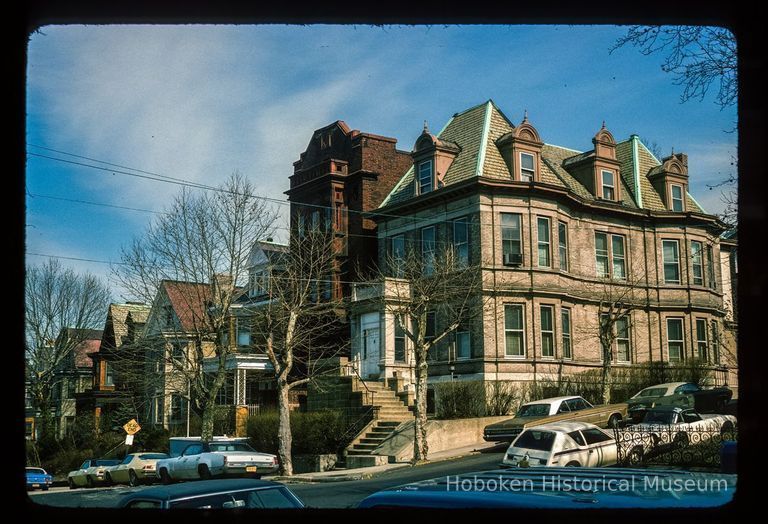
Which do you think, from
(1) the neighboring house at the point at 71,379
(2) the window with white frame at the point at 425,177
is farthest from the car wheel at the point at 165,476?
(2) the window with white frame at the point at 425,177

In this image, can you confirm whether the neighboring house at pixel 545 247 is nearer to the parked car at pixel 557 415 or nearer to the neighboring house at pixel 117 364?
the parked car at pixel 557 415

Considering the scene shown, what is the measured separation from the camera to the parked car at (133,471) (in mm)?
24172

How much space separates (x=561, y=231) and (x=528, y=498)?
111 feet

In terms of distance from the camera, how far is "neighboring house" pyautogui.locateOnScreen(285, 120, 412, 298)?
38.8 m

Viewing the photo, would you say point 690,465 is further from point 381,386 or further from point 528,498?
point 381,386

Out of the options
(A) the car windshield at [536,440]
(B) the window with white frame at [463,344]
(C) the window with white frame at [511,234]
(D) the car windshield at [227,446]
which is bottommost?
(D) the car windshield at [227,446]

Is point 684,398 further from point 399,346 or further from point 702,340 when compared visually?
point 399,346

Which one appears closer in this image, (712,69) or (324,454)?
(712,69)

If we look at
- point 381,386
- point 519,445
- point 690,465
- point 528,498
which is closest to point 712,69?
point 528,498

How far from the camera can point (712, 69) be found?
862 cm

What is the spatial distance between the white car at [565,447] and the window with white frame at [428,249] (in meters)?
15.1

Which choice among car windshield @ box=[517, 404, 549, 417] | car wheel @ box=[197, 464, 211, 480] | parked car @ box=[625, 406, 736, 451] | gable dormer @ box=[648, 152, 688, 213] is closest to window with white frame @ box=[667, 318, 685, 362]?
gable dormer @ box=[648, 152, 688, 213]

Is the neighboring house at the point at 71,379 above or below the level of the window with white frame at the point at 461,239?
below

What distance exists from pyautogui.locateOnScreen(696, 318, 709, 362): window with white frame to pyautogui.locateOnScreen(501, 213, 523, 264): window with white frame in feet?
34.3
